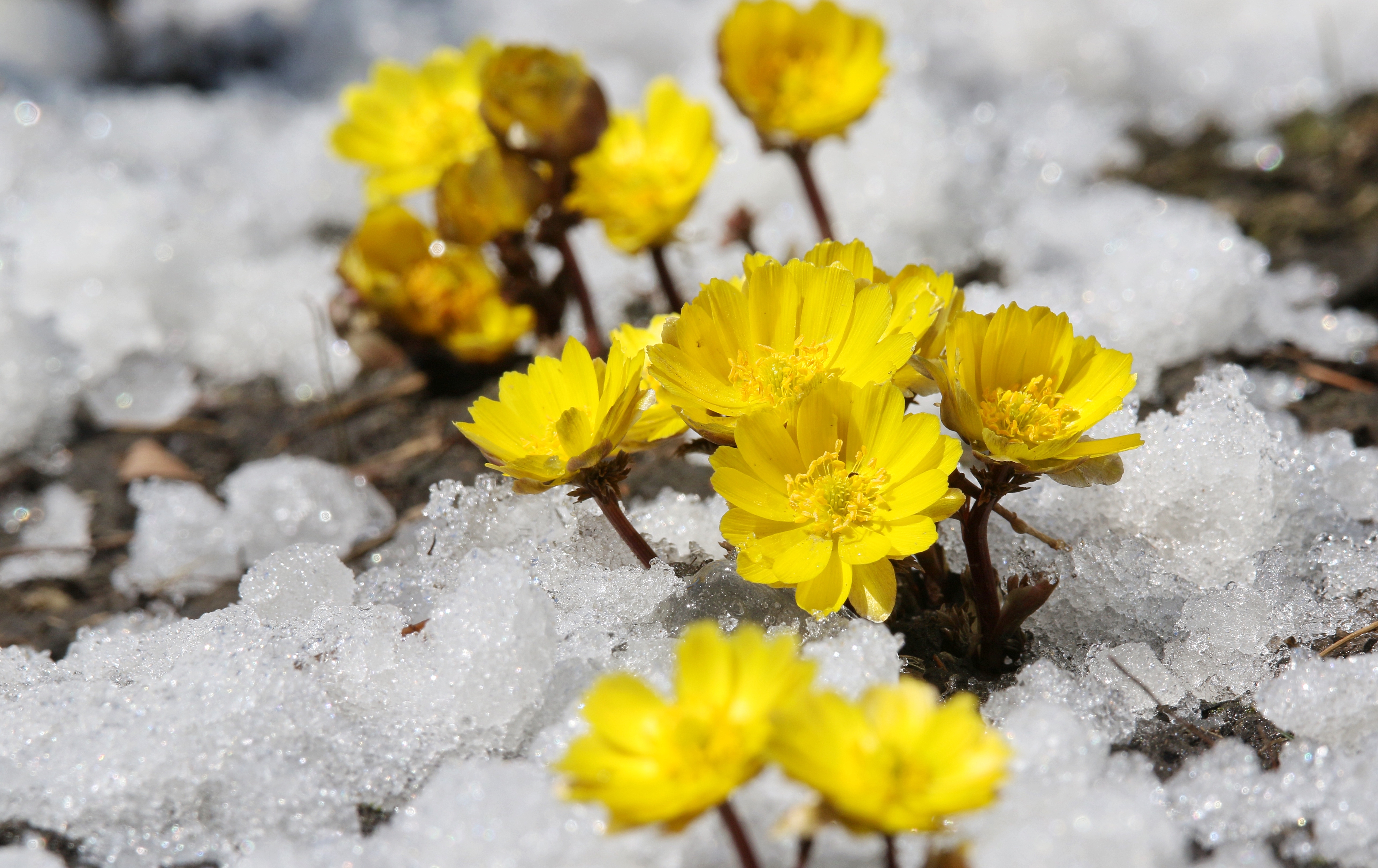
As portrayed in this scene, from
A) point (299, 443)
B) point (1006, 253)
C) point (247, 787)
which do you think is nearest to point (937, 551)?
point (247, 787)

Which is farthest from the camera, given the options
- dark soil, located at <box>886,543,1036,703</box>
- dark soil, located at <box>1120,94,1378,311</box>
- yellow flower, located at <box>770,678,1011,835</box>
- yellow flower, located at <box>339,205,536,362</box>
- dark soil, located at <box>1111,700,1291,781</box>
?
dark soil, located at <box>1120,94,1378,311</box>

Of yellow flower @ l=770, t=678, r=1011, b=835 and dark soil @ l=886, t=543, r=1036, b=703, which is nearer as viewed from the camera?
yellow flower @ l=770, t=678, r=1011, b=835

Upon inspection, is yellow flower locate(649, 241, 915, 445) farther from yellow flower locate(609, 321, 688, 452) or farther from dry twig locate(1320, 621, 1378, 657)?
dry twig locate(1320, 621, 1378, 657)

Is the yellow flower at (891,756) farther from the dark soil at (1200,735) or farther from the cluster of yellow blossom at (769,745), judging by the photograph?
the dark soil at (1200,735)

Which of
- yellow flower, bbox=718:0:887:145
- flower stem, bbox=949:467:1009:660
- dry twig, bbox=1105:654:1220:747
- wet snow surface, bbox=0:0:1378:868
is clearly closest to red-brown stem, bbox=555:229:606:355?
wet snow surface, bbox=0:0:1378:868

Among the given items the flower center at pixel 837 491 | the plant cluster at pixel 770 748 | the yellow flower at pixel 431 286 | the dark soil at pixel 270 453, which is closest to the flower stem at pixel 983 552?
Result: the flower center at pixel 837 491

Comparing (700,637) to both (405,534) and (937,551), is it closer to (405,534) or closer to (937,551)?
(937,551)
